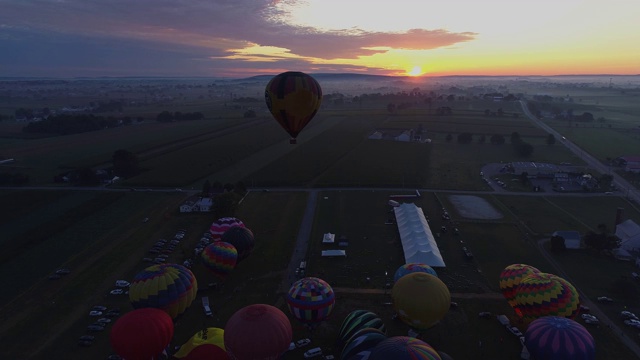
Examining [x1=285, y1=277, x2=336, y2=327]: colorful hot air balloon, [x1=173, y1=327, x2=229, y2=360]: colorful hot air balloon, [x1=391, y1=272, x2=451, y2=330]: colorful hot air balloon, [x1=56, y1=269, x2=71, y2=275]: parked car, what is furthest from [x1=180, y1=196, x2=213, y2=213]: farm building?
[x1=391, y1=272, x2=451, y2=330]: colorful hot air balloon

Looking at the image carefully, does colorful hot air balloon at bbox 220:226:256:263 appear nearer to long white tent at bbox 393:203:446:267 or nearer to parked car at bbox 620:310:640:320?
long white tent at bbox 393:203:446:267

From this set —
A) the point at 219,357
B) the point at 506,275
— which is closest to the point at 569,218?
the point at 506,275

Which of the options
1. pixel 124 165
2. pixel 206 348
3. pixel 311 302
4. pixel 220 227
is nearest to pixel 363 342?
pixel 311 302

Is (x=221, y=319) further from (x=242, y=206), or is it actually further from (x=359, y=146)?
(x=359, y=146)

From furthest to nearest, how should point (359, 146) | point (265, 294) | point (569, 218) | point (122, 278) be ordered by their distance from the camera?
point (359, 146), point (569, 218), point (122, 278), point (265, 294)

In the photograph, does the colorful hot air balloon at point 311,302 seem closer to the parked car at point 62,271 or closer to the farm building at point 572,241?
the parked car at point 62,271

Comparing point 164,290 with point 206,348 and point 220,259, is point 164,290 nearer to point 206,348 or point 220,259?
point 206,348

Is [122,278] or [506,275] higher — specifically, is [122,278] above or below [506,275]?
below
